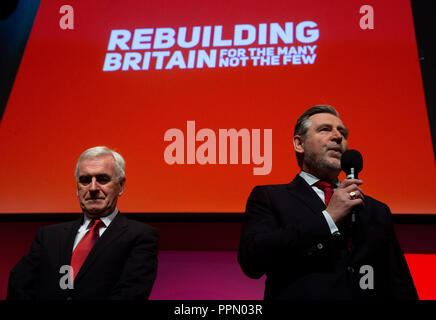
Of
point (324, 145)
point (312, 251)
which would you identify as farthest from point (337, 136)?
point (312, 251)

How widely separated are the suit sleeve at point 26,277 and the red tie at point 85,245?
195mm

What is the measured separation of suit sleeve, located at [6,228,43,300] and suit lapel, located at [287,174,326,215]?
3.95ft

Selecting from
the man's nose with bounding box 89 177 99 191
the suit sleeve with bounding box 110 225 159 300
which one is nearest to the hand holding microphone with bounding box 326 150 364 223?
the suit sleeve with bounding box 110 225 159 300

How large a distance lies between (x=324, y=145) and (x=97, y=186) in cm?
105

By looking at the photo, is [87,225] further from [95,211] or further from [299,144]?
[299,144]

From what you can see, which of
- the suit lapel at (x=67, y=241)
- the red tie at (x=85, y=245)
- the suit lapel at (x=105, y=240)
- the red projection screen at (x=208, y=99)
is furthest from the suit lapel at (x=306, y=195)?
the suit lapel at (x=67, y=241)

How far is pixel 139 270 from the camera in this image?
180cm

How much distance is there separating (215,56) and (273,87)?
1.46 ft

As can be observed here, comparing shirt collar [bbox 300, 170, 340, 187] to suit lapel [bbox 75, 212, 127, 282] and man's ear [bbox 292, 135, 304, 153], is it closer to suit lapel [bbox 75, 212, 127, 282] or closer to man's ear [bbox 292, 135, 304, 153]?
man's ear [bbox 292, 135, 304, 153]

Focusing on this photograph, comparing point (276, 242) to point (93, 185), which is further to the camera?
point (93, 185)

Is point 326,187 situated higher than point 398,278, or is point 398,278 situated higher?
point 326,187

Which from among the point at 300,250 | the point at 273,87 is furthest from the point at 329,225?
the point at 273,87

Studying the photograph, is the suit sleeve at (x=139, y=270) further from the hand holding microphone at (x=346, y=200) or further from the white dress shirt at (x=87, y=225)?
the hand holding microphone at (x=346, y=200)
